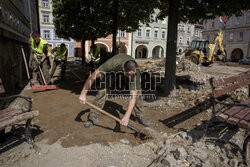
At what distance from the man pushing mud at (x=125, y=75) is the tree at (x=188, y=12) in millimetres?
2158

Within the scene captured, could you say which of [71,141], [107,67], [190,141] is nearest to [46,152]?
[71,141]

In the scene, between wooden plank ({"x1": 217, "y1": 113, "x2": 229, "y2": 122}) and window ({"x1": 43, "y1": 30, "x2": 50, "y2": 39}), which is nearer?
wooden plank ({"x1": 217, "y1": 113, "x2": 229, "y2": 122})

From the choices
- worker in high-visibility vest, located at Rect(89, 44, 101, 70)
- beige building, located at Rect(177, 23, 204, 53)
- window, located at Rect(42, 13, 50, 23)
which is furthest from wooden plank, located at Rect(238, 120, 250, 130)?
beige building, located at Rect(177, 23, 204, 53)

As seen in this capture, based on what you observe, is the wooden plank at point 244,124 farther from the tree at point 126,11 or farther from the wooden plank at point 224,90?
the tree at point 126,11

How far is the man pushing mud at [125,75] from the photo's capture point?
269 centimetres

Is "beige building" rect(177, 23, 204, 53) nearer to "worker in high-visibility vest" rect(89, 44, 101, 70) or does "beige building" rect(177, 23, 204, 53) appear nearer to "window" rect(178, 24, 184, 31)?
"window" rect(178, 24, 184, 31)

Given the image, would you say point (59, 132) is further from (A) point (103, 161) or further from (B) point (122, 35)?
(B) point (122, 35)

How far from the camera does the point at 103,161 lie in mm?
2420

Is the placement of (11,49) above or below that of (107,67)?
above

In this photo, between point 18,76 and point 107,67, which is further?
point 18,76

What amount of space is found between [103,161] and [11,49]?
18.4 feet

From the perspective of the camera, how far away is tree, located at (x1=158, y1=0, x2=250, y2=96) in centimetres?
471

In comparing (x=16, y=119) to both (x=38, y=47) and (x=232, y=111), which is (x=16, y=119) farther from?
(x=38, y=47)

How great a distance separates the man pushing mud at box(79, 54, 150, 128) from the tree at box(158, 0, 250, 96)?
2158 mm
